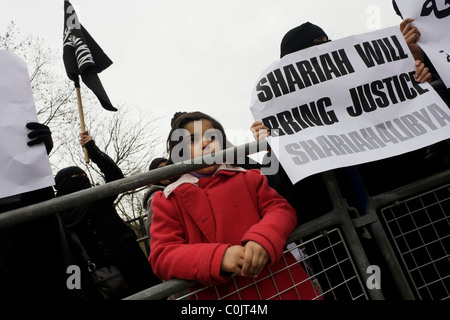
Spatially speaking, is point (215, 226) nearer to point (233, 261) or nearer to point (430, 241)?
point (233, 261)

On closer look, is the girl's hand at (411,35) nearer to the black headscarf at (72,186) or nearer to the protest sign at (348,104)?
the protest sign at (348,104)

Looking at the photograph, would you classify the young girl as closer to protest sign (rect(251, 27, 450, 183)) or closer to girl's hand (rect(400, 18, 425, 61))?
protest sign (rect(251, 27, 450, 183))

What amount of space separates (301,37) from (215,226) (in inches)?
58.8

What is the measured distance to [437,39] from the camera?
5.92ft

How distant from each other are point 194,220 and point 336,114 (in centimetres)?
86

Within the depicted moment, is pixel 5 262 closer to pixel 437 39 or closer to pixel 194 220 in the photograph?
pixel 194 220

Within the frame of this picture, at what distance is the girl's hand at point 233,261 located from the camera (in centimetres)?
122

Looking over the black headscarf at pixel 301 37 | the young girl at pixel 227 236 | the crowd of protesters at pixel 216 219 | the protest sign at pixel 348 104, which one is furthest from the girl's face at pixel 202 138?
the black headscarf at pixel 301 37

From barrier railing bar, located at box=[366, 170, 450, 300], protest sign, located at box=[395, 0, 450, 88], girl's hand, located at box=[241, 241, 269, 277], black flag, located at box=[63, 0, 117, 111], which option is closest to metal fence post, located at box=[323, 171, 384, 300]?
barrier railing bar, located at box=[366, 170, 450, 300]

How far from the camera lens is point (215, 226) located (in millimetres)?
1447

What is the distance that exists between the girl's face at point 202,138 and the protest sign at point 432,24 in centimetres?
126

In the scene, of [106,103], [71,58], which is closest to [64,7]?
[71,58]

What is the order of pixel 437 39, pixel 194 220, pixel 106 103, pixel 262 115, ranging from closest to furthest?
pixel 194 220
pixel 262 115
pixel 437 39
pixel 106 103

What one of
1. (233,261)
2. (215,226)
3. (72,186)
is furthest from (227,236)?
(72,186)
